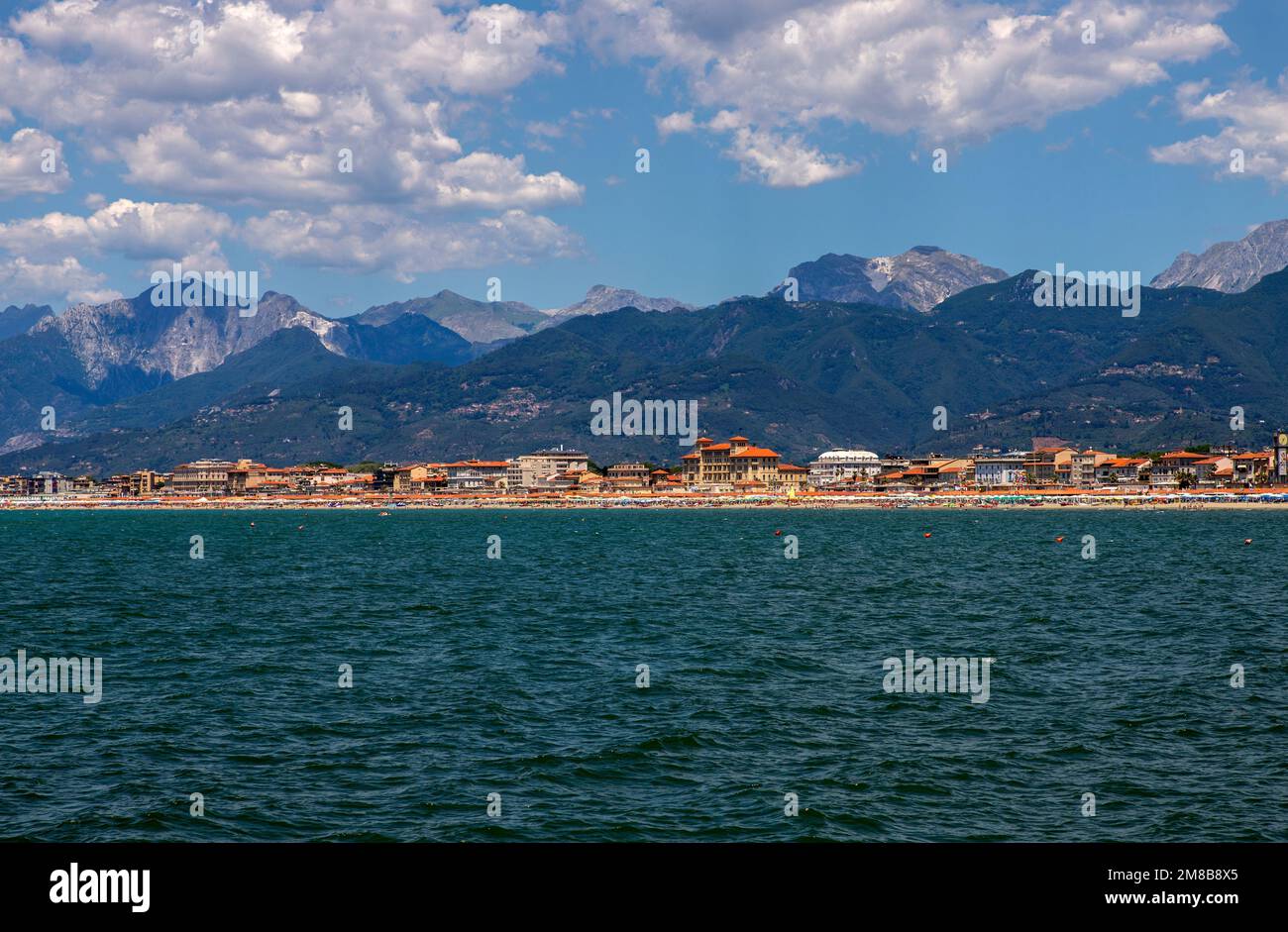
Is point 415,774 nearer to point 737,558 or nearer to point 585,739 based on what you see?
point 585,739

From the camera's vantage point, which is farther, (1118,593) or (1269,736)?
(1118,593)
